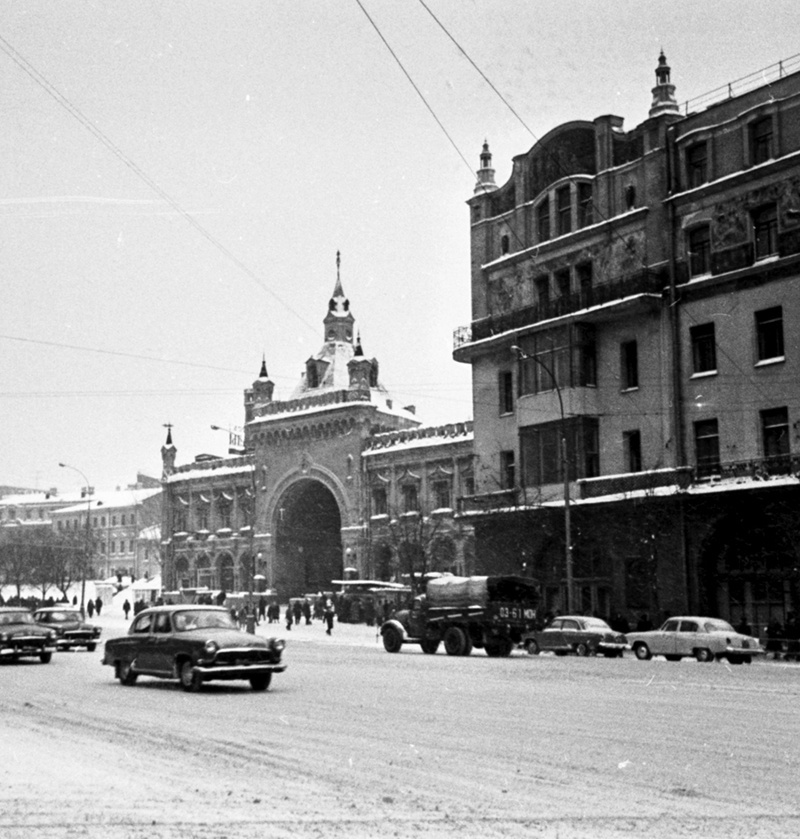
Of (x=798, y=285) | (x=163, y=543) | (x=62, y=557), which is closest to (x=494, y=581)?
(x=798, y=285)

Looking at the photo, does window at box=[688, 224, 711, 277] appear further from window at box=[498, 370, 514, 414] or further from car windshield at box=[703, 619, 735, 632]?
car windshield at box=[703, 619, 735, 632]

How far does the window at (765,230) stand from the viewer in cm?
3997

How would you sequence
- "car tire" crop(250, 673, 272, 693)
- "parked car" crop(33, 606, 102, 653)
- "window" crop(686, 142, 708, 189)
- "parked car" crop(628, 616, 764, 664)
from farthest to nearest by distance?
"window" crop(686, 142, 708, 189) < "parked car" crop(33, 606, 102, 653) < "parked car" crop(628, 616, 764, 664) < "car tire" crop(250, 673, 272, 693)

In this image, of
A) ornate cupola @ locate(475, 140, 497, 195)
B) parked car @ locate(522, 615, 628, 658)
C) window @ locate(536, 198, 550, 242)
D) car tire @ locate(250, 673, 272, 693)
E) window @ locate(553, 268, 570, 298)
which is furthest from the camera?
ornate cupola @ locate(475, 140, 497, 195)

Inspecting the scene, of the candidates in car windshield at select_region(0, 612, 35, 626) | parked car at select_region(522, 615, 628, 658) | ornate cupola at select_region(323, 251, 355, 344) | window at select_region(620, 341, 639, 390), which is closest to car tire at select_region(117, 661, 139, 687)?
car windshield at select_region(0, 612, 35, 626)

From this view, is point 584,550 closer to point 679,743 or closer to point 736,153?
point 736,153

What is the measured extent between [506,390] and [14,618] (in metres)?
25.4

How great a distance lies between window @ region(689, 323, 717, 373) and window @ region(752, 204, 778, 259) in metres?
3.05

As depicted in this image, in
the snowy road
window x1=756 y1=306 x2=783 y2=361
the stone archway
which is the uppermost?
window x1=756 y1=306 x2=783 y2=361

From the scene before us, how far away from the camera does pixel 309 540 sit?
286ft

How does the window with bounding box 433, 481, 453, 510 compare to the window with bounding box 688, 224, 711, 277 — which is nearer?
the window with bounding box 688, 224, 711, 277

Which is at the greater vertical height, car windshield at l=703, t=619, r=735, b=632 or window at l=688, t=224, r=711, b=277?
window at l=688, t=224, r=711, b=277

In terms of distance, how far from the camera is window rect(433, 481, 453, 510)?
76.0 metres

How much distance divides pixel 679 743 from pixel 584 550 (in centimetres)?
3216
